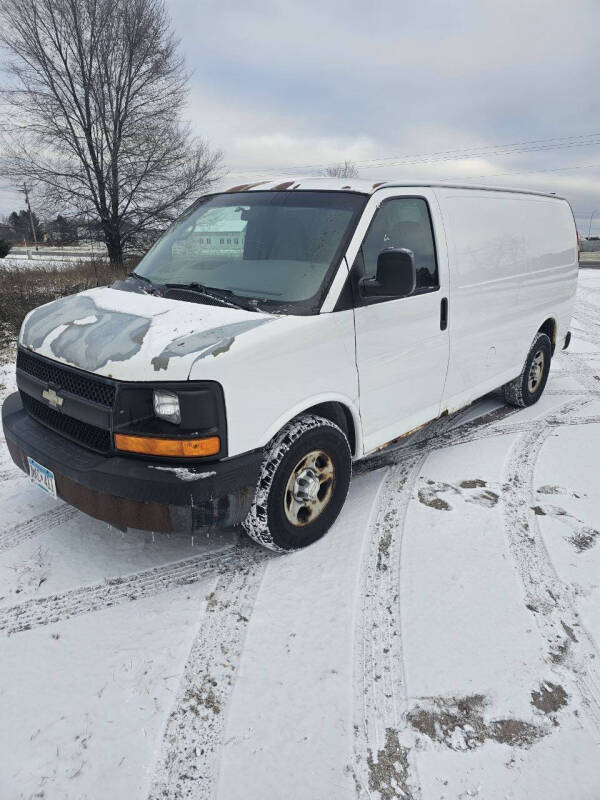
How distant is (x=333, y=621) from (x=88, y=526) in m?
1.71

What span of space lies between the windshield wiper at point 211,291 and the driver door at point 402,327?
0.72 m

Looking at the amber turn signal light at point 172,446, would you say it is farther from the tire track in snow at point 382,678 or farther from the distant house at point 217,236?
the distant house at point 217,236

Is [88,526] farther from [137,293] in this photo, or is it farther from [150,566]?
[137,293]

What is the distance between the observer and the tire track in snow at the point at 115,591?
8.57 feet

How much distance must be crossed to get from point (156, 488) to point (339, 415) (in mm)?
1230

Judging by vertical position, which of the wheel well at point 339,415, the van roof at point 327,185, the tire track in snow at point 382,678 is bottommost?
the tire track in snow at point 382,678

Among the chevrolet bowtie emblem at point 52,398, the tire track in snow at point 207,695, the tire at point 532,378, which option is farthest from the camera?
the tire at point 532,378

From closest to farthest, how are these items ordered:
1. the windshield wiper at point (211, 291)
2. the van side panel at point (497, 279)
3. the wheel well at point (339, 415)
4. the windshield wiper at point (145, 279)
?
the windshield wiper at point (211, 291) → the wheel well at point (339, 415) → the windshield wiper at point (145, 279) → the van side panel at point (497, 279)

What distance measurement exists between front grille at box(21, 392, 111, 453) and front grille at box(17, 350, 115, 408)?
155 millimetres

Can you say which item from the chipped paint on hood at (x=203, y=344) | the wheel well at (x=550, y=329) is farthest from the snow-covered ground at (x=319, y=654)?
the wheel well at (x=550, y=329)

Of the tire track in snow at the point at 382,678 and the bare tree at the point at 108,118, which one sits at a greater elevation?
the bare tree at the point at 108,118

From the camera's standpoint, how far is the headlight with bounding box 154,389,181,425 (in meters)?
2.42

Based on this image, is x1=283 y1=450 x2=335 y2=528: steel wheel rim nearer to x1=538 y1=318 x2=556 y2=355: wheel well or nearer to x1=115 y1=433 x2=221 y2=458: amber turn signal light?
x1=115 y1=433 x2=221 y2=458: amber turn signal light

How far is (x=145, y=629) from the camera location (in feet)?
8.34
